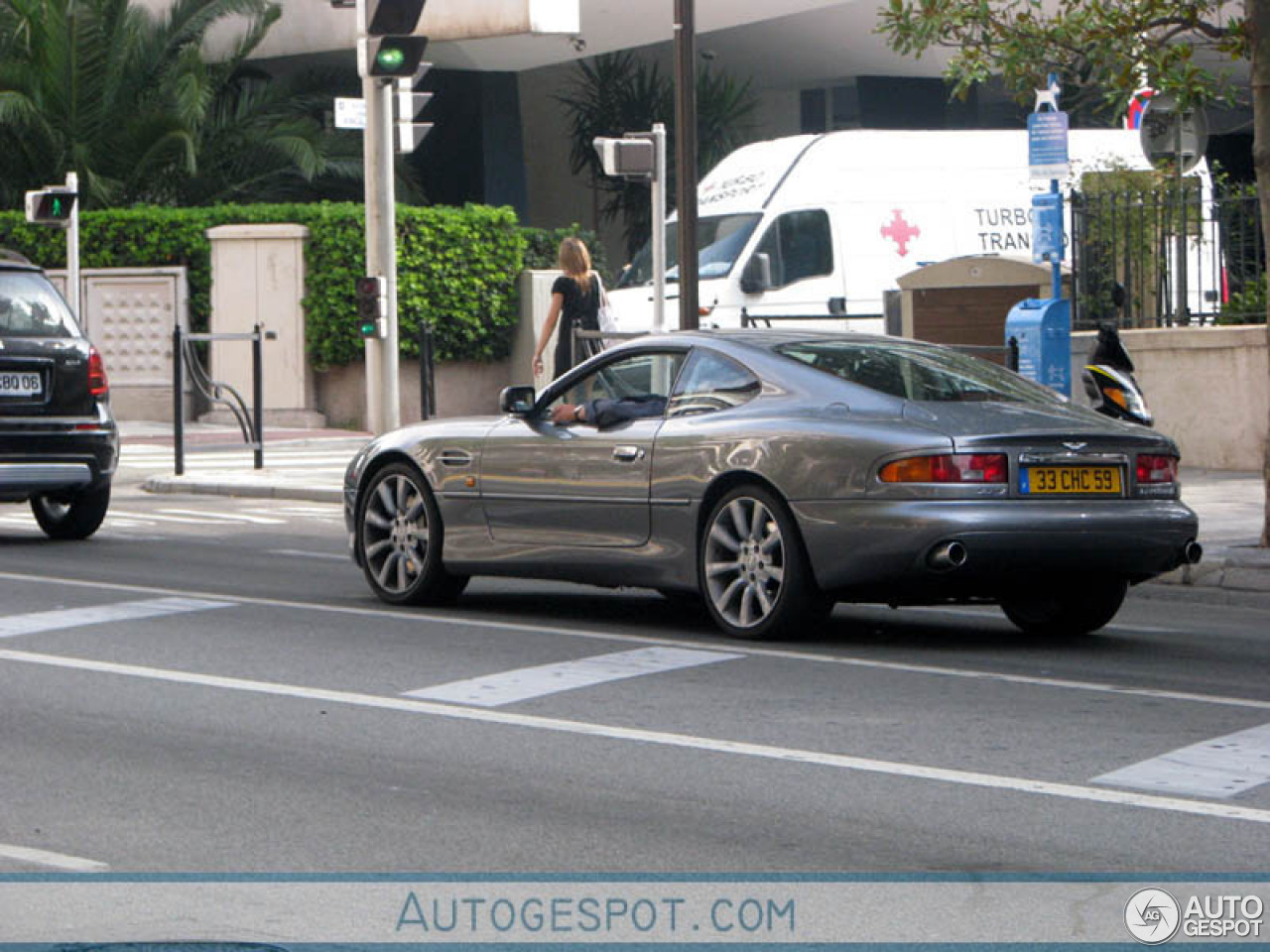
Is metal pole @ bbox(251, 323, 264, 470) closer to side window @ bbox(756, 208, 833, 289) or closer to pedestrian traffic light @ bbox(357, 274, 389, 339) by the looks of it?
pedestrian traffic light @ bbox(357, 274, 389, 339)

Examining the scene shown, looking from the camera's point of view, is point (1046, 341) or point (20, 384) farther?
point (1046, 341)

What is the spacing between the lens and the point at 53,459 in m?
14.0

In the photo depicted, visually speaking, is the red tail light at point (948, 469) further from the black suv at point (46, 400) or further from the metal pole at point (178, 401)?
the metal pole at point (178, 401)

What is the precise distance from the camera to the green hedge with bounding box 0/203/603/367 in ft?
84.5

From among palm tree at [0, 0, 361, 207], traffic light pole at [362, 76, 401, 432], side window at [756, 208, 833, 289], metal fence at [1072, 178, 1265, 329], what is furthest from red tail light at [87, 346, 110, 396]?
palm tree at [0, 0, 361, 207]

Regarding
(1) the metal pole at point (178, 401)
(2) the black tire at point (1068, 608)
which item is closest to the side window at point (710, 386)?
(2) the black tire at point (1068, 608)

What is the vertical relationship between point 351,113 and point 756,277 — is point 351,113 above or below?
above

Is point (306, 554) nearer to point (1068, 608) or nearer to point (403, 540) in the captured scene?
point (403, 540)

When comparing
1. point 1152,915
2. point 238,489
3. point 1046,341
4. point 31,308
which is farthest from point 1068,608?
point 238,489

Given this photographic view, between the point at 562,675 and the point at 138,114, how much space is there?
2031 centimetres

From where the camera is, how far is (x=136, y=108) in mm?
27875

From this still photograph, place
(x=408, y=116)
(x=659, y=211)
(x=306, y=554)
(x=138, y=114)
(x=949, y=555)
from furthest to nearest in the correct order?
(x=138, y=114)
(x=408, y=116)
(x=659, y=211)
(x=306, y=554)
(x=949, y=555)

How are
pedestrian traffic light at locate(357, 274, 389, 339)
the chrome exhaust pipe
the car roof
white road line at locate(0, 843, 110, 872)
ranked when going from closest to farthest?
white road line at locate(0, 843, 110, 872) → the chrome exhaust pipe → the car roof → pedestrian traffic light at locate(357, 274, 389, 339)

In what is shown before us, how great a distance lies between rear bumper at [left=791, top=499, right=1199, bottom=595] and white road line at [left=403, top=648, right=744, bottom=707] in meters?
0.59
